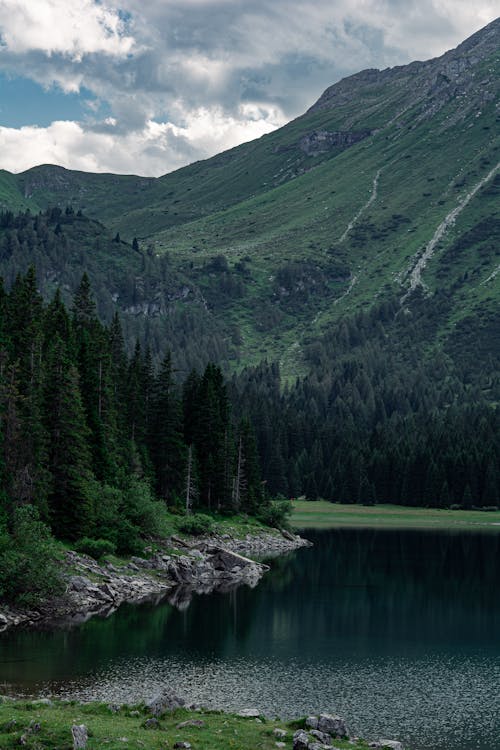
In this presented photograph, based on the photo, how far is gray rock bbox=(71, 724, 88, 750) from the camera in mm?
34250

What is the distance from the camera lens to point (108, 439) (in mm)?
110812

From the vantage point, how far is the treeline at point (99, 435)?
8662 centimetres

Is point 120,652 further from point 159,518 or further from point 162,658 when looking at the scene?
point 159,518

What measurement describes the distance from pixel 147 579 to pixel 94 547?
313 inches

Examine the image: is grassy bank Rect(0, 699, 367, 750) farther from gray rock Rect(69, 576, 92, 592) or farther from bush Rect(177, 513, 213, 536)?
bush Rect(177, 513, 213, 536)

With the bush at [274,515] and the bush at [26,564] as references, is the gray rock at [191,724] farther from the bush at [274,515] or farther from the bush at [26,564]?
the bush at [274,515]

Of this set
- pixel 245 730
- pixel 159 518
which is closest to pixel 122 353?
pixel 159 518

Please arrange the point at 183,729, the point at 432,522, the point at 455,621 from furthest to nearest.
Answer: the point at 432,522, the point at 455,621, the point at 183,729

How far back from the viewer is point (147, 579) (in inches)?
3676

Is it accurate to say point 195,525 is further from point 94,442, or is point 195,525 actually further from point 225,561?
point 94,442

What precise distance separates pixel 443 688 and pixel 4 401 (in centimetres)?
4924

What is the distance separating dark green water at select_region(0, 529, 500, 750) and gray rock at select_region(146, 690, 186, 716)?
26.9 feet

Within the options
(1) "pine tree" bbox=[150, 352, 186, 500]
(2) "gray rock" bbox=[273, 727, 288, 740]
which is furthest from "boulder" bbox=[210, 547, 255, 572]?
(2) "gray rock" bbox=[273, 727, 288, 740]

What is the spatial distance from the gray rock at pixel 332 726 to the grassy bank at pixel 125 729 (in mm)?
1227
